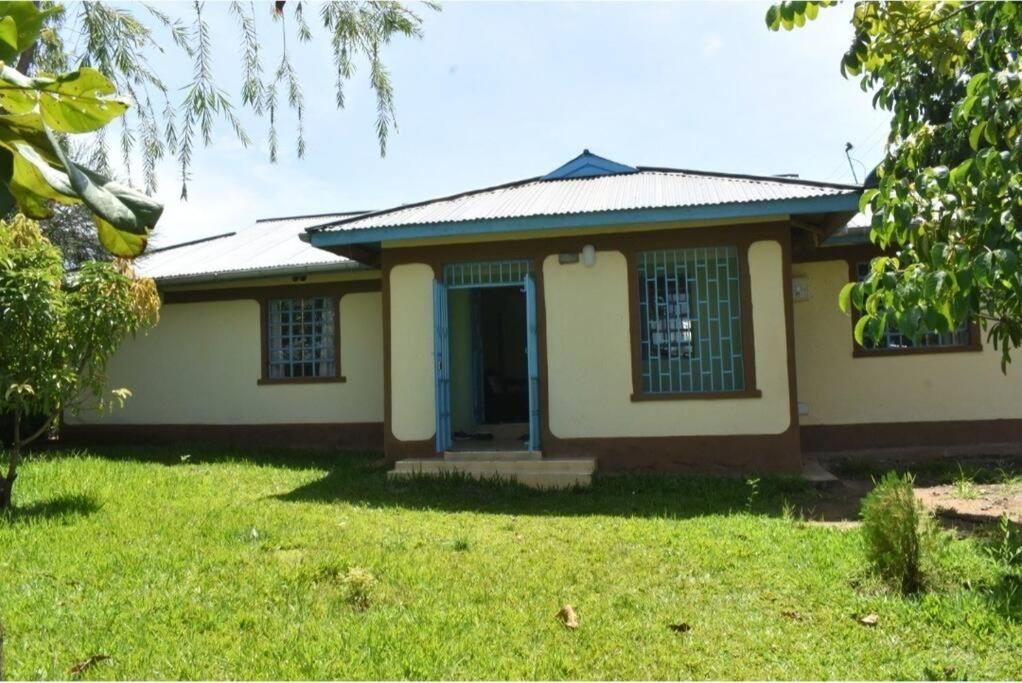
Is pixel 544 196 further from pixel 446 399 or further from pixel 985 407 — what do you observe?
pixel 985 407

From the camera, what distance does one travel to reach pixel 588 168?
37.0 feet

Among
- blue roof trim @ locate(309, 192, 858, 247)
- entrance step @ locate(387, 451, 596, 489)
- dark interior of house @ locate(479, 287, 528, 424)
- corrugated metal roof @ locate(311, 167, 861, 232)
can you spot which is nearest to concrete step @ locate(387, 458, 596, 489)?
entrance step @ locate(387, 451, 596, 489)

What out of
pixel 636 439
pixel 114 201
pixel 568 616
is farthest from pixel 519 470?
pixel 114 201

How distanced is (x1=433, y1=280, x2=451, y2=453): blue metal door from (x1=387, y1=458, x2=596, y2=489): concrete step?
0.40 meters

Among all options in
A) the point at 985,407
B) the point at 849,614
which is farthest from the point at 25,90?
the point at 985,407

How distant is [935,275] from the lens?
295 cm

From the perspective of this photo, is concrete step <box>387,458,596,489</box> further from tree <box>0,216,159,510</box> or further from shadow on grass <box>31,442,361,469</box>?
tree <box>0,216,159,510</box>

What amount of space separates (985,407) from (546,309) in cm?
589

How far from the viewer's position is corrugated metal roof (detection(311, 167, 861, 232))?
796cm

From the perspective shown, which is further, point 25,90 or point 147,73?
point 147,73

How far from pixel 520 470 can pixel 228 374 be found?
5.86 m

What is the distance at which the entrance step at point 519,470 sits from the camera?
7.87m

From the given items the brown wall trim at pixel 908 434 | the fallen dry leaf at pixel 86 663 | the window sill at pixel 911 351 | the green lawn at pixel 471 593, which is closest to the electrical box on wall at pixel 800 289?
the window sill at pixel 911 351

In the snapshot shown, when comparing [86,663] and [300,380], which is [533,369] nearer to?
[300,380]
